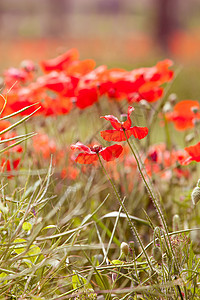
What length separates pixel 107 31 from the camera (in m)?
12.2

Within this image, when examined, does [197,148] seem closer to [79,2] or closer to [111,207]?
[111,207]

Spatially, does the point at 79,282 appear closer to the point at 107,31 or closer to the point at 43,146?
the point at 43,146

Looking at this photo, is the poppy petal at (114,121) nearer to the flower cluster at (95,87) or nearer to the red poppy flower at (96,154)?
the red poppy flower at (96,154)

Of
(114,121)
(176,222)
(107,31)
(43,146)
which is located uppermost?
(114,121)

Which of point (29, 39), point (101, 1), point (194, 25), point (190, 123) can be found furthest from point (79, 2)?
point (190, 123)

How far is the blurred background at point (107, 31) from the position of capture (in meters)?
7.45

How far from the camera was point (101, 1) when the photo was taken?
1328 centimetres

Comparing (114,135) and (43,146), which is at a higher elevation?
(114,135)

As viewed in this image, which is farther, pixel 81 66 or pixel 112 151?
pixel 81 66

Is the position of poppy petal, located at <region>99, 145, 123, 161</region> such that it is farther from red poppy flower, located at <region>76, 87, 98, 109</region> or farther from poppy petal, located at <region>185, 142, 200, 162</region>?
red poppy flower, located at <region>76, 87, 98, 109</region>

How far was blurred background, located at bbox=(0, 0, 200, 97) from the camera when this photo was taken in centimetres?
745

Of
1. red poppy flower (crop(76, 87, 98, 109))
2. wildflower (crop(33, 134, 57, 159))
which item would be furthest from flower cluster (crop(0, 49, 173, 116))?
wildflower (crop(33, 134, 57, 159))

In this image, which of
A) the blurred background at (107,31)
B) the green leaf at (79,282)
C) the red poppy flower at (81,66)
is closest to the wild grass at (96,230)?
the green leaf at (79,282)

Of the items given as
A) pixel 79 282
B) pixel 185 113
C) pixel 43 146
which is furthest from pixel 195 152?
pixel 43 146
